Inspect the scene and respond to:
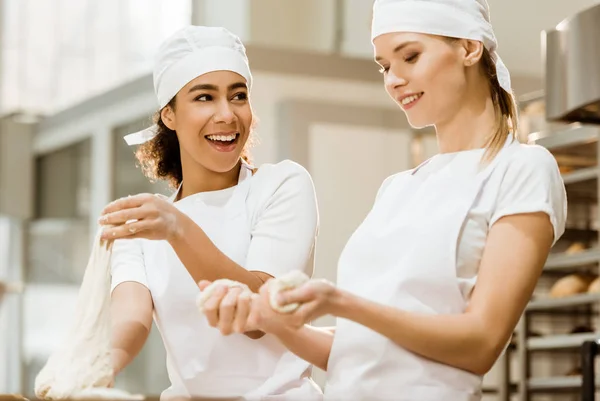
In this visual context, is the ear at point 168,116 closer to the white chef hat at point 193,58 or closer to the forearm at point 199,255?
the white chef hat at point 193,58

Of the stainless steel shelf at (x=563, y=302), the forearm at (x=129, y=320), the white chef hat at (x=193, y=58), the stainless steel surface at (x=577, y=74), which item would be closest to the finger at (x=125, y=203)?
the forearm at (x=129, y=320)

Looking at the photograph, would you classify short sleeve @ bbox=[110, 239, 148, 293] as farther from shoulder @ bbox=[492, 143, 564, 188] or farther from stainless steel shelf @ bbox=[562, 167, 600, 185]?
stainless steel shelf @ bbox=[562, 167, 600, 185]

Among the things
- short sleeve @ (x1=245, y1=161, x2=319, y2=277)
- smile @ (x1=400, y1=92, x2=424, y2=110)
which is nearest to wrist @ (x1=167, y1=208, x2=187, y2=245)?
short sleeve @ (x1=245, y1=161, x2=319, y2=277)

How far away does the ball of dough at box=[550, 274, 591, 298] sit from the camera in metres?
3.44

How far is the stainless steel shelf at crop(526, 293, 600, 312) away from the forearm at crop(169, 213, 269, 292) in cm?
193

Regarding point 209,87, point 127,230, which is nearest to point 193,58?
point 209,87

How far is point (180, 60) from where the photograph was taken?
1790 millimetres

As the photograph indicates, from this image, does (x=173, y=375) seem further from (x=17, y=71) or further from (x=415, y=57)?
(x=17, y=71)

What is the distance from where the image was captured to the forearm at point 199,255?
1542mm

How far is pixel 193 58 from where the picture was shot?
177 centimetres

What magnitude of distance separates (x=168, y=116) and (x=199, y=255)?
389 millimetres

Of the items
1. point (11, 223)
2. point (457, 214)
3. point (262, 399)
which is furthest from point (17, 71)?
point (457, 214)

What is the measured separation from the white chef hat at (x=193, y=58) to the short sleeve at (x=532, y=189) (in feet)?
2.05

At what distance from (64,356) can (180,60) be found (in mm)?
645
